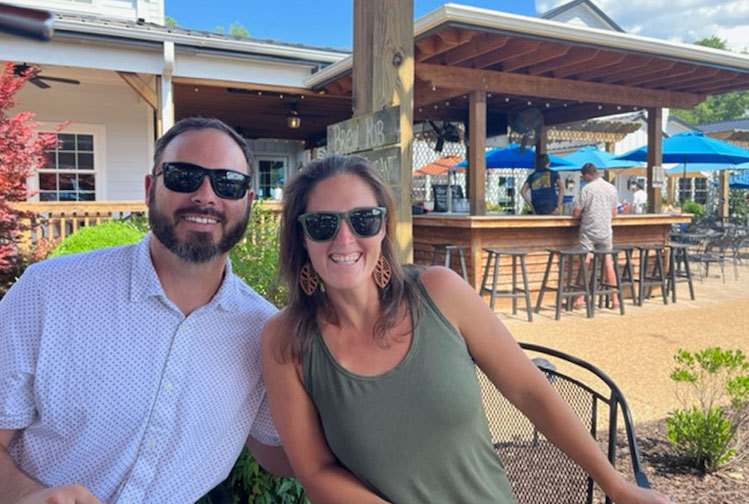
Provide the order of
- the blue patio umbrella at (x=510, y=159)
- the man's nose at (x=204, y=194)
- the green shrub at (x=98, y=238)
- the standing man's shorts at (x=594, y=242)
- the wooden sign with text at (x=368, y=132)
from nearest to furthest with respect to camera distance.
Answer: the man's nose at (x=204, y=194) → the wooden sign with text at (x=368, y=132) → the green shrub at (x=98, y=238) → the standing man's shorts at (x=594, y=242) → the blue patio umbrella at (x=510, y=159)

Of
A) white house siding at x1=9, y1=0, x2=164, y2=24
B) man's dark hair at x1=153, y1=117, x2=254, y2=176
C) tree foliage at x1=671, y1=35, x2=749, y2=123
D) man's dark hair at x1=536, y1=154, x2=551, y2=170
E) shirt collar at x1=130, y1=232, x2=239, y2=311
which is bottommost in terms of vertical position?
shirt collar at x1=130, y1=232, x2=239, y2=311

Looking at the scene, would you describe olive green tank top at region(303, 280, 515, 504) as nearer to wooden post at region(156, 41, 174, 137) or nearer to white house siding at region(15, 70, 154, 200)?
wooden post at region(156, 41, 174, 137)

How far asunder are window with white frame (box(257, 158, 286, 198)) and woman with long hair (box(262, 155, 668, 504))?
15.4 meters

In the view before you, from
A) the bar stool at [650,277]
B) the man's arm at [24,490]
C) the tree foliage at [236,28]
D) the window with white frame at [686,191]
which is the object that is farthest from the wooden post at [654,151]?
the tree foliage at [236,28]

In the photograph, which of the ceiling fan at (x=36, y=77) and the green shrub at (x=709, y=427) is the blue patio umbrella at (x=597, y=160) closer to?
the ceiling fan at (x=36, y=77)

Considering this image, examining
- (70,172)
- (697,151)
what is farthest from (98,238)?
(697,151)

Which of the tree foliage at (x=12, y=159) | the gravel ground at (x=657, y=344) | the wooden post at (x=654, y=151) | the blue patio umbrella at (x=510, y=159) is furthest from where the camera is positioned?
the blue patio umbrella at (x=510, y=159)

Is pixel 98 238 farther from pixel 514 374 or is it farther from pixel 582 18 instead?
pixel 582 18

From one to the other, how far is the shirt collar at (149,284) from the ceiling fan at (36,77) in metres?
6.77

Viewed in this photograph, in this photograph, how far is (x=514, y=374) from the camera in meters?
1.70

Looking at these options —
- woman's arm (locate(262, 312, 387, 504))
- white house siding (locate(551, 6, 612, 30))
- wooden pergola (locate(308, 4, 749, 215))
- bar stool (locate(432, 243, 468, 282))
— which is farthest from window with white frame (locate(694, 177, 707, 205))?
woman's arm (locate(262, 312, 387, 504))

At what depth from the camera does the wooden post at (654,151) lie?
9.47 m

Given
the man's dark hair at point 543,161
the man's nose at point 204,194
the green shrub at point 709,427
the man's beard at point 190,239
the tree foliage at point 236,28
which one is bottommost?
the green shrub at point 709,427

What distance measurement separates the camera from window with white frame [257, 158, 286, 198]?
17062 millimetres
